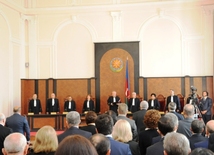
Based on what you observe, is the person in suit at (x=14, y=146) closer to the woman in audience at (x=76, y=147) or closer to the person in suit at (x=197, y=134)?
the woman in audience at (x=76, y=147)

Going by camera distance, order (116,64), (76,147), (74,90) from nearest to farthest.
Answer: (76,147) < (116,64) < (74,90)

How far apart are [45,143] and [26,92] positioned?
449 inches

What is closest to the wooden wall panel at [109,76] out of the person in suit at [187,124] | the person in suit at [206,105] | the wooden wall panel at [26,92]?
the wooden wall panel at [26,92]

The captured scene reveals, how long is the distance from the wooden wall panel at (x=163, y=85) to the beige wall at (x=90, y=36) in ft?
0.87

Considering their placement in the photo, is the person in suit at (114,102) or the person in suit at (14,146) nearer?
the person in suit at (14,146)

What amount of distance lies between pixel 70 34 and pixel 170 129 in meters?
11.3

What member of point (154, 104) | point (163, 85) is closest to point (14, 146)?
point (154, 104)

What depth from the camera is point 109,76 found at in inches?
535

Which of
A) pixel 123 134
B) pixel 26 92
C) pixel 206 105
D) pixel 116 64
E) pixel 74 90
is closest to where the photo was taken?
pixel 123 134

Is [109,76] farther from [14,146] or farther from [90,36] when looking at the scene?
[14,146]

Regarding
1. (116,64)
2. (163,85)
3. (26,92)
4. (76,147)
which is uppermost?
(116,64)

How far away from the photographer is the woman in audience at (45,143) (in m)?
2.90

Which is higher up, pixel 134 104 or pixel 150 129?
pixel 150 129

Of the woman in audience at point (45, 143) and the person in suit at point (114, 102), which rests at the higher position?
the woman in audience at point (45, 143)
